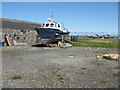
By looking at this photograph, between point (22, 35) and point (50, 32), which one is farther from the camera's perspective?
point (22, 35)

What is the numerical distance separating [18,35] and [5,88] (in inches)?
1116

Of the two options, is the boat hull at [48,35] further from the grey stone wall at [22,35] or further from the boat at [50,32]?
the grey stone wall at [22,35]

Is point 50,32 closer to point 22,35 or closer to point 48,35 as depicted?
point 48,35

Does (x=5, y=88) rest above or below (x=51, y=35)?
below

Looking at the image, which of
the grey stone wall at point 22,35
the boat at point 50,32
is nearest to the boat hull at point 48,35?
the boat at point 50,32

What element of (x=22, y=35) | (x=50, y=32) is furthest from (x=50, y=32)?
(x=22, y=35)

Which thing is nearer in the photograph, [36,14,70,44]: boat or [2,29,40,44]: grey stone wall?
[36,14,70,44]: boat

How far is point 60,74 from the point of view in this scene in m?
7.99

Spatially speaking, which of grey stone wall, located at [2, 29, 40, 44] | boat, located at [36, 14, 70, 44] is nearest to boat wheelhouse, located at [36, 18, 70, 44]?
boat, located at [36, 14, 70, 44]

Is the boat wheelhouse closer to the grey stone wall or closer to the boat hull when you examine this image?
the boat hull

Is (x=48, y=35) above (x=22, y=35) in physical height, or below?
below

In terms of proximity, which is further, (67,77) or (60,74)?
(60,74)

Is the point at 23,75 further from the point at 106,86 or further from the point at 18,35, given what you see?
the point at 18,35

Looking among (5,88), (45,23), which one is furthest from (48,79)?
(45,23)
